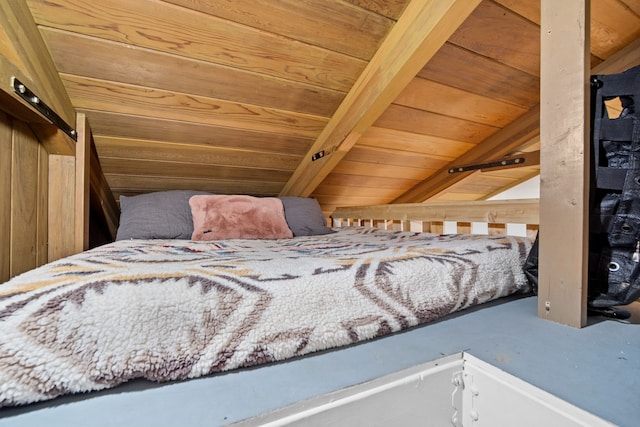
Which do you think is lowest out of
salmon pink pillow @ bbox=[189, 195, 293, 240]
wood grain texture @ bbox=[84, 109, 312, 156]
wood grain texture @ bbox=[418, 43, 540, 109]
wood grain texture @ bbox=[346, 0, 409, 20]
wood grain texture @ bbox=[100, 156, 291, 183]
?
salmon pink pillow @ bbox=[189, 195, 293, 240]

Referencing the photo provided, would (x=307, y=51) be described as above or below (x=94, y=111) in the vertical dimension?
above

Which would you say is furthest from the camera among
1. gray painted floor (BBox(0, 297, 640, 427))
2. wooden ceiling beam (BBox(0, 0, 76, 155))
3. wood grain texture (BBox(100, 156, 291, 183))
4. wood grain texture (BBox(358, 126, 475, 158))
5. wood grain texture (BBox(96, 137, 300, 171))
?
wood grain texture (BBox(358, 126, 475, 158))

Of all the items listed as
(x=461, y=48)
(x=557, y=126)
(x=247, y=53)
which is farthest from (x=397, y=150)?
(x=557, y=126)

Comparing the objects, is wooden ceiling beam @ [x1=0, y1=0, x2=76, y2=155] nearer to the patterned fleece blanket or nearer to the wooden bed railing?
the patterned fleece blanket

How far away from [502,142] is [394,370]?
7.42 ft

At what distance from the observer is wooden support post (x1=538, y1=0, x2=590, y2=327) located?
2.23 feet

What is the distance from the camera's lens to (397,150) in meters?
2.15

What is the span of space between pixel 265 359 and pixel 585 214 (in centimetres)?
80

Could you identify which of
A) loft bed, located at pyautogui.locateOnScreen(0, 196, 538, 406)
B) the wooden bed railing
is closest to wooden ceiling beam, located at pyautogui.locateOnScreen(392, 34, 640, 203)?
the wooden bed railing

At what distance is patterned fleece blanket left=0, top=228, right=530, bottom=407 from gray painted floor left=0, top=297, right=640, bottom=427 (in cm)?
2

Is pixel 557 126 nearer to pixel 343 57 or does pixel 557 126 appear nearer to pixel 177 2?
pixel 343 57

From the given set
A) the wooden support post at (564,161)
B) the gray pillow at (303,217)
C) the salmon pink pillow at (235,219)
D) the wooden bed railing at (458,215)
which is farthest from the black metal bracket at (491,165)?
the wooden support post at (564,161)

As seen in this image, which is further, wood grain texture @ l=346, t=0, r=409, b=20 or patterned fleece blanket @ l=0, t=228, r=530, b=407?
wood grain texture @ l=346, t=0, r=409, b=20

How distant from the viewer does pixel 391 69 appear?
136 cm
